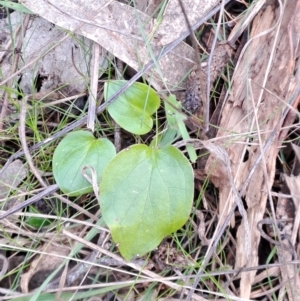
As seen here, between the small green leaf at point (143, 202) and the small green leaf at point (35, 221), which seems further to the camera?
the small green leaf at point (35, 221)

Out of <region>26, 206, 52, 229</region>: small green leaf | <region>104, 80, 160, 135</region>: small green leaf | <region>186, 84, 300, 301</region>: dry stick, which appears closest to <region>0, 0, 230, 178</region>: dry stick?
<region>104, 80, 160, 135</region>: small green leaf

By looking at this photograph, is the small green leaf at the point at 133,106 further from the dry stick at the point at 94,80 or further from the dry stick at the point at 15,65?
the dry stick at the point at 15,65

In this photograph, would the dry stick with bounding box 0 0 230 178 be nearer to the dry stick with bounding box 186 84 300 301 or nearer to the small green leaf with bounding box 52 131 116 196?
the small green leaf with bounding box 52 131 116 196

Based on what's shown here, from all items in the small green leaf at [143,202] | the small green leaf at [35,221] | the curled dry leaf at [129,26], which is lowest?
the small green leaf at [35,221]

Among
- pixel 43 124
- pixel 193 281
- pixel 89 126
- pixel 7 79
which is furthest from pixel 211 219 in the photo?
pixel 7 79

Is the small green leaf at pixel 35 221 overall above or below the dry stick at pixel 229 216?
below

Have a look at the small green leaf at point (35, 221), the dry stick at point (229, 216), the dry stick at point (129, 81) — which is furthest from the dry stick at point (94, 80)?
the dry stick at point (229, 216)

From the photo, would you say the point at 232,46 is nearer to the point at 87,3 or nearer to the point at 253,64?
the point at 253,64
